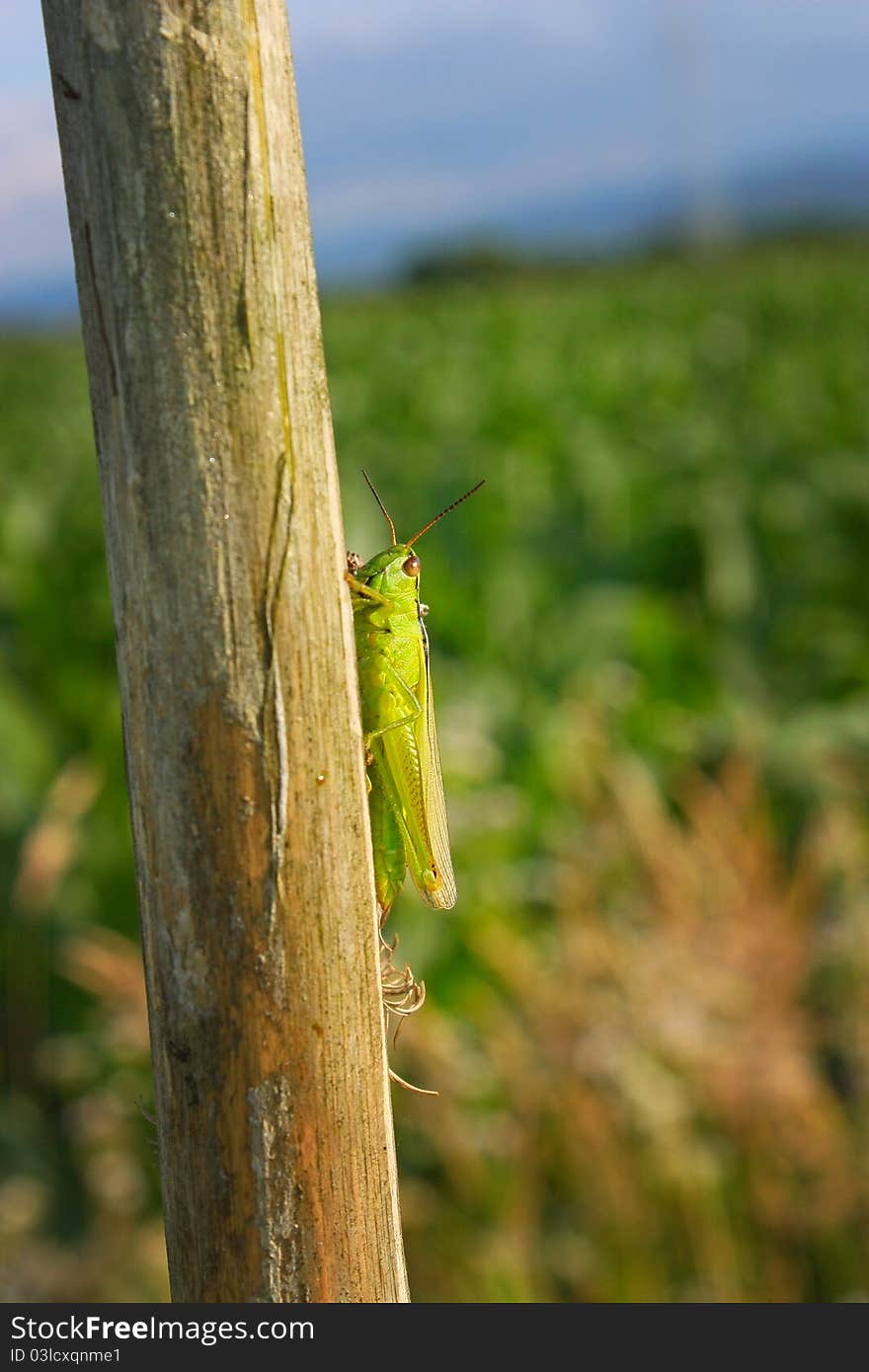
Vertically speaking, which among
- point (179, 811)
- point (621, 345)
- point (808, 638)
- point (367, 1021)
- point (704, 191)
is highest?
point (704, 191)

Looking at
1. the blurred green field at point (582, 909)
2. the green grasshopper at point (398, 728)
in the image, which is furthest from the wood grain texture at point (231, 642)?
the blurred green field at point (582, 909)

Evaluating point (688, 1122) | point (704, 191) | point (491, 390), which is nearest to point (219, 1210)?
point (688, 1122)

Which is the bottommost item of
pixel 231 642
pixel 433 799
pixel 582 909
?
pixel 231 642

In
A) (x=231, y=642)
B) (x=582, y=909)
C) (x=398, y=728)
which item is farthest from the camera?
(x=582, y=909)

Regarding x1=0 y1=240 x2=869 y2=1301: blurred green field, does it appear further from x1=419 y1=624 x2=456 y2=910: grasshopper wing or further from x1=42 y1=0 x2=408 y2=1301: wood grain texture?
x1=42 y1=0 x2=408 y2=1301: wood grain texture

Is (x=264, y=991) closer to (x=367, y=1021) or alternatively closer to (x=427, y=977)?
(x=367, y=1021)

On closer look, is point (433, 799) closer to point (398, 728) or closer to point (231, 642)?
point (398, 728)

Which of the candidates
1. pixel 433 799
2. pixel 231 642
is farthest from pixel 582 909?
pixel 231 642
